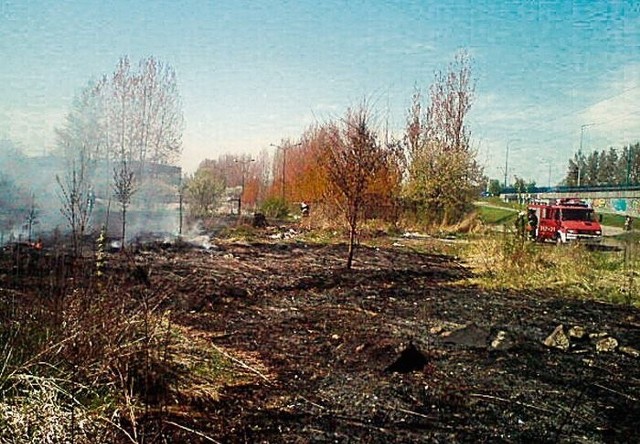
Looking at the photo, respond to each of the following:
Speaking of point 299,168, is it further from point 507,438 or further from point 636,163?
point 507,438

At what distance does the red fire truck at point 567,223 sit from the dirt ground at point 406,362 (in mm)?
12298

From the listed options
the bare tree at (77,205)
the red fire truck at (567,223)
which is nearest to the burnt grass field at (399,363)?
the bare tree at (77,205)

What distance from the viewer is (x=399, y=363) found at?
17.3ft

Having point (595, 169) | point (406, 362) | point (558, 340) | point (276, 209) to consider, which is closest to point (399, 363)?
point (406, 362)

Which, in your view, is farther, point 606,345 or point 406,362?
point 606,345

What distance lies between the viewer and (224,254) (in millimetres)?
14383

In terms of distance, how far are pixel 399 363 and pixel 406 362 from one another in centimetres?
9

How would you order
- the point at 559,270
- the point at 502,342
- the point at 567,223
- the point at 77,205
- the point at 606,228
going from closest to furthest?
Answer: 1. the point at 77,205
2. the point at 502,342
3. the point at 559,270
4. the point at 567,223
5. the point at 606,228

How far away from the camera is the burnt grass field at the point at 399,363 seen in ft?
12.9

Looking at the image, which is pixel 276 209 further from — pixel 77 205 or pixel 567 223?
pixel 77 205

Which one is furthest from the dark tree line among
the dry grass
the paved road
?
the dry grass

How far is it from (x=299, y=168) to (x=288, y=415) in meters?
33.8

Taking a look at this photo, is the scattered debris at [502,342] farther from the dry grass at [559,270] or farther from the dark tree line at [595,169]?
the dark tree line at [595,169]

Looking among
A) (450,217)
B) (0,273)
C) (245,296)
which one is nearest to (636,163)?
(450,217)
